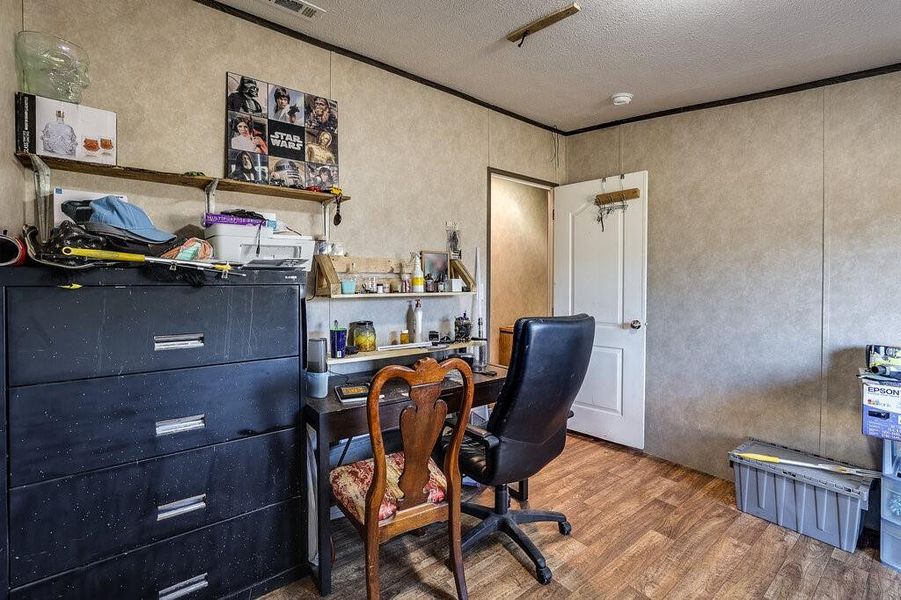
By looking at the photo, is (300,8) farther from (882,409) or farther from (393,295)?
(882,409)

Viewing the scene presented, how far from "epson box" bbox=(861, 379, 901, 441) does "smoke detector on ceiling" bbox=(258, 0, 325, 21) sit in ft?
10.8

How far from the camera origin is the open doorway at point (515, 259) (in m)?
4.66

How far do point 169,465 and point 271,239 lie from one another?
0.98m

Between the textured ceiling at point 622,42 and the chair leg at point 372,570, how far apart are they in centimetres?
234

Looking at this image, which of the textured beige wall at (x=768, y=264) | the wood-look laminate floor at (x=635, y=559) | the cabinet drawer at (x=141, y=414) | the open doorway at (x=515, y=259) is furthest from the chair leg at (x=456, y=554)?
the open doorway at (x=515, y=259)

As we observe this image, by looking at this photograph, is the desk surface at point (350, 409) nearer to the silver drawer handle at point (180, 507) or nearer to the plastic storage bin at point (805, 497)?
the silver drawer handle at point (180, 507)

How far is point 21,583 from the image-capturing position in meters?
1.38

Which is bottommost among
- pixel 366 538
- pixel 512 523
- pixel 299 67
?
pixel 512 523

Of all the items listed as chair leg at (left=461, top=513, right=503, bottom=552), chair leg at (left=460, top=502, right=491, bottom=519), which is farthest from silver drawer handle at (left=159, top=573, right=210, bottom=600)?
chair leg at (left=460, top=502, right=491, bottom=519)

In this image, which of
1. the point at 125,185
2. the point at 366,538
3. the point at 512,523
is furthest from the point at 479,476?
the point at 125,185

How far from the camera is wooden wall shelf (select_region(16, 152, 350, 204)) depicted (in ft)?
5.72

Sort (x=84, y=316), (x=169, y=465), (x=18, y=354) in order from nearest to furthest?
(x=18, y=354), (x=84, y=316), (x=169, y=465)

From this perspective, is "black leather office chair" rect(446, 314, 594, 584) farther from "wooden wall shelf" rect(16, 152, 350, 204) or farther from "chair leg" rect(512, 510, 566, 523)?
"wooden wall shelf" rect(16, 152, 350, 204)

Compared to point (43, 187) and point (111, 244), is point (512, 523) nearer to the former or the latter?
point (111, 244)
